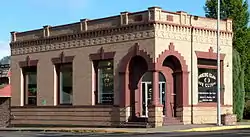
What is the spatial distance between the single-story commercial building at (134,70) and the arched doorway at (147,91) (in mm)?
66

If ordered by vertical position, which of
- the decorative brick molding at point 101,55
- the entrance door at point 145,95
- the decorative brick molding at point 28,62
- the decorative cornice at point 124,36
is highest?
the decorative cornice at point 124,36

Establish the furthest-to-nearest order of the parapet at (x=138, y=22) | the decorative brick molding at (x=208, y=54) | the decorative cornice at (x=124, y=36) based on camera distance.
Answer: the decorative brick molding at (x=208, y=54) < the decorative cornice at (x=124, y=36) < the parapet at (x=138, y=22)

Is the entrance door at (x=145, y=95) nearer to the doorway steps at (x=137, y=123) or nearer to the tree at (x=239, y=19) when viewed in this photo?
the doorway steps at (x=137, y=123)

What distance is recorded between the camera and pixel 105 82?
38438mm

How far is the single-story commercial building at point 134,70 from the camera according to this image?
3547cm

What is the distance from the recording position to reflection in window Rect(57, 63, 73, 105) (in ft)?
135

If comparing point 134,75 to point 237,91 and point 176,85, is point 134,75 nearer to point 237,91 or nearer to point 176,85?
point 176,85

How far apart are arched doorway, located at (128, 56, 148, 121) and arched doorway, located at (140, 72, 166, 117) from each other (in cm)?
36

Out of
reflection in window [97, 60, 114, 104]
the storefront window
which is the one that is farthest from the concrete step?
reflection in window [97, 60, 114, 104]

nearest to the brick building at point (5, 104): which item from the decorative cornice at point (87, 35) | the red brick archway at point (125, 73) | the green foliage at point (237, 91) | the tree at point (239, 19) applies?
the decorative cornice at point (87, 35)

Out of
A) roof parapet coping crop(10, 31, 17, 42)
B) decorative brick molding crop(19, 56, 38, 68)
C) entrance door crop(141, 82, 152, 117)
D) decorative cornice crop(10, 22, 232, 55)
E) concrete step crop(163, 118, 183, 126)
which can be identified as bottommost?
concrete step crop(163, 118, 183, 126)

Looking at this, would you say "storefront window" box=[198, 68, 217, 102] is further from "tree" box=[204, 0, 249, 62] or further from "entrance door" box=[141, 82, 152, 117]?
"tree" box=[204, 0, 249, 62]

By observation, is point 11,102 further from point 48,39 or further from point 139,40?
point 139,40

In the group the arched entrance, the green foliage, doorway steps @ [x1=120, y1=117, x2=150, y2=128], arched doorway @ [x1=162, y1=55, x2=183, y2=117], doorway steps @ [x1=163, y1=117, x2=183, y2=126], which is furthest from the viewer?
the green foliage
